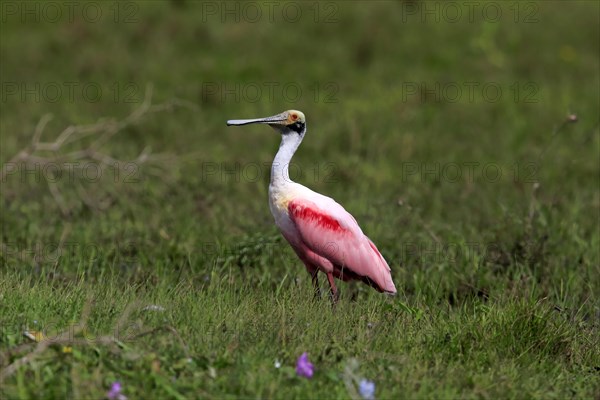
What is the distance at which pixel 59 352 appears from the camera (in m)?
4.57

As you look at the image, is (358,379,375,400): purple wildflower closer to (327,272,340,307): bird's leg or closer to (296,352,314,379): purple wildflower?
(296,352,314,379): purple wildflower

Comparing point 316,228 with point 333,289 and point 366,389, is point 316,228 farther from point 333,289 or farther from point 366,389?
point 366,389

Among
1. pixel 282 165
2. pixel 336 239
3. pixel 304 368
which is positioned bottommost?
pixel 336 239

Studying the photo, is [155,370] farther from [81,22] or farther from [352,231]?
[81,22]

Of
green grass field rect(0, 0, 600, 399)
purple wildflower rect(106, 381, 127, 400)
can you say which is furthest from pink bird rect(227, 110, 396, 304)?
purple wildflower rect(106, 381, 127, 400)

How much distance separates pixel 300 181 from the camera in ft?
34.7

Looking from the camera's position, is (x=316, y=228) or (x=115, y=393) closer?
(x=115, y=393)

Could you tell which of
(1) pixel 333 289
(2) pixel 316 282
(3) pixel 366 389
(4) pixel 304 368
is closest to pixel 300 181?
(2) pixel 316 282

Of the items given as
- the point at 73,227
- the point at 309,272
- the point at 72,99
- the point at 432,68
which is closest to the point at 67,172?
the point at 73,227

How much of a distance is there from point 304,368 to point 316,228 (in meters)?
1.94

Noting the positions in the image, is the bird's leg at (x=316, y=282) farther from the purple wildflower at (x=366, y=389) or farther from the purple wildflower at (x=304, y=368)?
the purple wildflower at (x=366, y=389)

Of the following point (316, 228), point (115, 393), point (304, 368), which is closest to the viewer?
point (115, 393)

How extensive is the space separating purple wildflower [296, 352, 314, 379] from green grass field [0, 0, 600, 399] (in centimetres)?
3

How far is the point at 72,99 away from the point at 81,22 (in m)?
2.42
